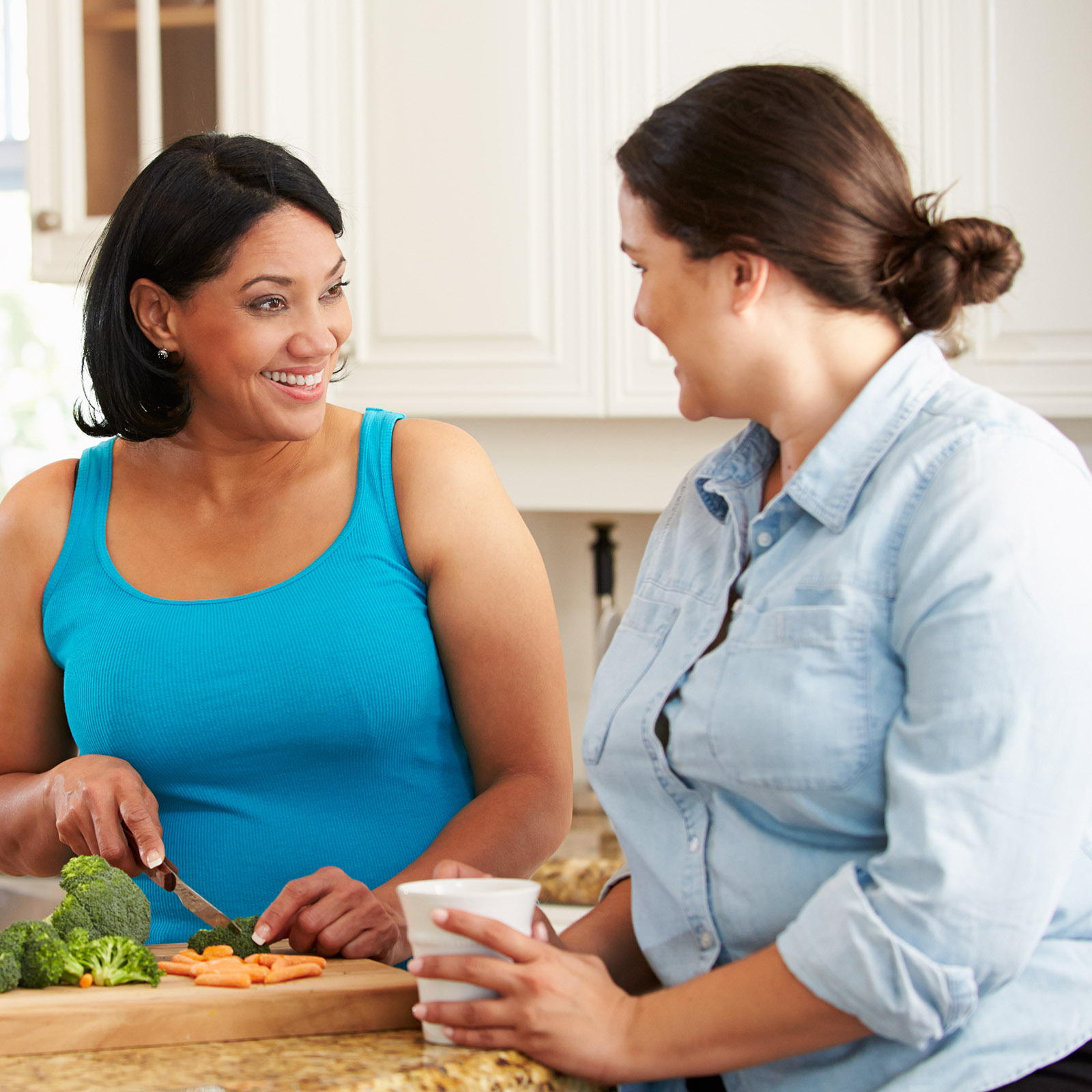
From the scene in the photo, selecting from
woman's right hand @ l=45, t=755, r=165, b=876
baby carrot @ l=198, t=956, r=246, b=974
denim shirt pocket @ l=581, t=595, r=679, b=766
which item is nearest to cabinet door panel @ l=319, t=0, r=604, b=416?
woman's right hand @ l=45, t=755, r=165, b=876

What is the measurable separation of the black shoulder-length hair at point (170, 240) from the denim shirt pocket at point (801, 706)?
0.71m

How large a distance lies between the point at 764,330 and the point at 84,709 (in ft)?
2.58

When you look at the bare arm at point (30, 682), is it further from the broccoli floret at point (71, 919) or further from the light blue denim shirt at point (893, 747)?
the light blue denim shirt at point (893, 747)

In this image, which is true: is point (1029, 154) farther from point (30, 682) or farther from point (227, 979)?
point (227, 979)

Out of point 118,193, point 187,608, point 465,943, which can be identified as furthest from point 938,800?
point 118,193

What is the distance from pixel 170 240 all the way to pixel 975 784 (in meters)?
0.92

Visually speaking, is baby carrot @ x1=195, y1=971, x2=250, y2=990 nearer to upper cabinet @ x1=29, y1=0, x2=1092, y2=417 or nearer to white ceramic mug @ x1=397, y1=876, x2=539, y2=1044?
white ceramic mug @ x1=397, y1=876, x2=539, y2=1044

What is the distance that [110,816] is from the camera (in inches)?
41.6

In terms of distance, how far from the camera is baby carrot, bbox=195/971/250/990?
83 cm

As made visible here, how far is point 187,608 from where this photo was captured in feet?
4.05

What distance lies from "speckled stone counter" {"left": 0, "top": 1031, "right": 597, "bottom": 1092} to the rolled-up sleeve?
0.18m

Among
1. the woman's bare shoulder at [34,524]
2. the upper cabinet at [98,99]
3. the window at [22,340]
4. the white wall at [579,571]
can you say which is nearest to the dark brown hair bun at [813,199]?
the woman's bare shoulder at [34,524]

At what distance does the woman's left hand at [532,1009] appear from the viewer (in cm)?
73

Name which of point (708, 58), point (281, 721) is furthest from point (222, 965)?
point (708, 58)
